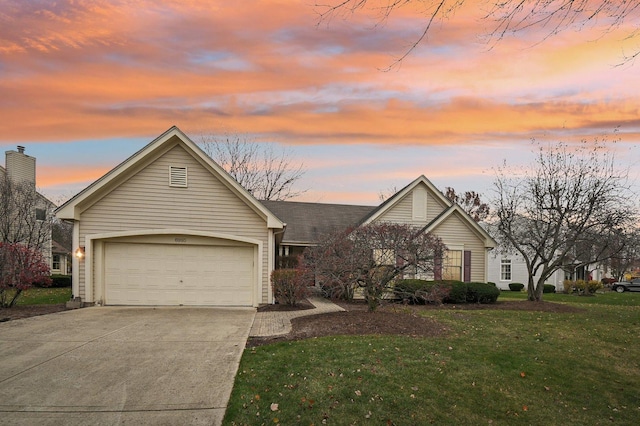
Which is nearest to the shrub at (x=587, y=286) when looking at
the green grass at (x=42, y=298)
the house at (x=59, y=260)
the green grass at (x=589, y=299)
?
the green grass at (x=589, y=299)

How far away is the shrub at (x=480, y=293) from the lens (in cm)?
1598

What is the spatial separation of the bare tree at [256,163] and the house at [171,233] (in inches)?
793

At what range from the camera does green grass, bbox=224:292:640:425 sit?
4863mm

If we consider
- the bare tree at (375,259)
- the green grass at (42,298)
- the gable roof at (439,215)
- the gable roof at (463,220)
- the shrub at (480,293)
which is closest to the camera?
the bare tree at (375,259)

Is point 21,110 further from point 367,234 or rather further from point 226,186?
point 367,234

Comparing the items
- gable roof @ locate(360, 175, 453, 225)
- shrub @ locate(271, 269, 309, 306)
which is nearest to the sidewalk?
shrub @ locate(271, 269, 309, 306)

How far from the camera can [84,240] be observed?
12906 millimetres

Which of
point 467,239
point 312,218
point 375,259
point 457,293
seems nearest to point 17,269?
point 375,259

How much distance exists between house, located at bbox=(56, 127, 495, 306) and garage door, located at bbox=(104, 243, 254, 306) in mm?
32

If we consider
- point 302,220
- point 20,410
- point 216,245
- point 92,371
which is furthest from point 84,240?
point 302,220

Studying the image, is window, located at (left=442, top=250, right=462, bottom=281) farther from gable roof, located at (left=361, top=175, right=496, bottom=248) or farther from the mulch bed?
the mulch bed

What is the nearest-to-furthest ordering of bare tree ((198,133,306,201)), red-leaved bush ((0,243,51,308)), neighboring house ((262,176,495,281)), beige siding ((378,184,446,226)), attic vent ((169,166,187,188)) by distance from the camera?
red-leaved bush ((0,243,51,308)) < attic vent ((169,166,187,188)) < neighboring house ((262,176,495,281)) < beige siding ((378,184,446,226)) < bare tree ((198,133,306,201))

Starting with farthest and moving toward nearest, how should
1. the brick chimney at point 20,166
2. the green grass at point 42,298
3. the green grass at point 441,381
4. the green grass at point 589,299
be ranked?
1. the brick chimney at point 20,166
2. the green grass at point 589,299
3. the green grass at point 42,298
4. the green grass at point 441,381

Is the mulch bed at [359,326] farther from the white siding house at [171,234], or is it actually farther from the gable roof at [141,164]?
the gable roof at [141,164]
